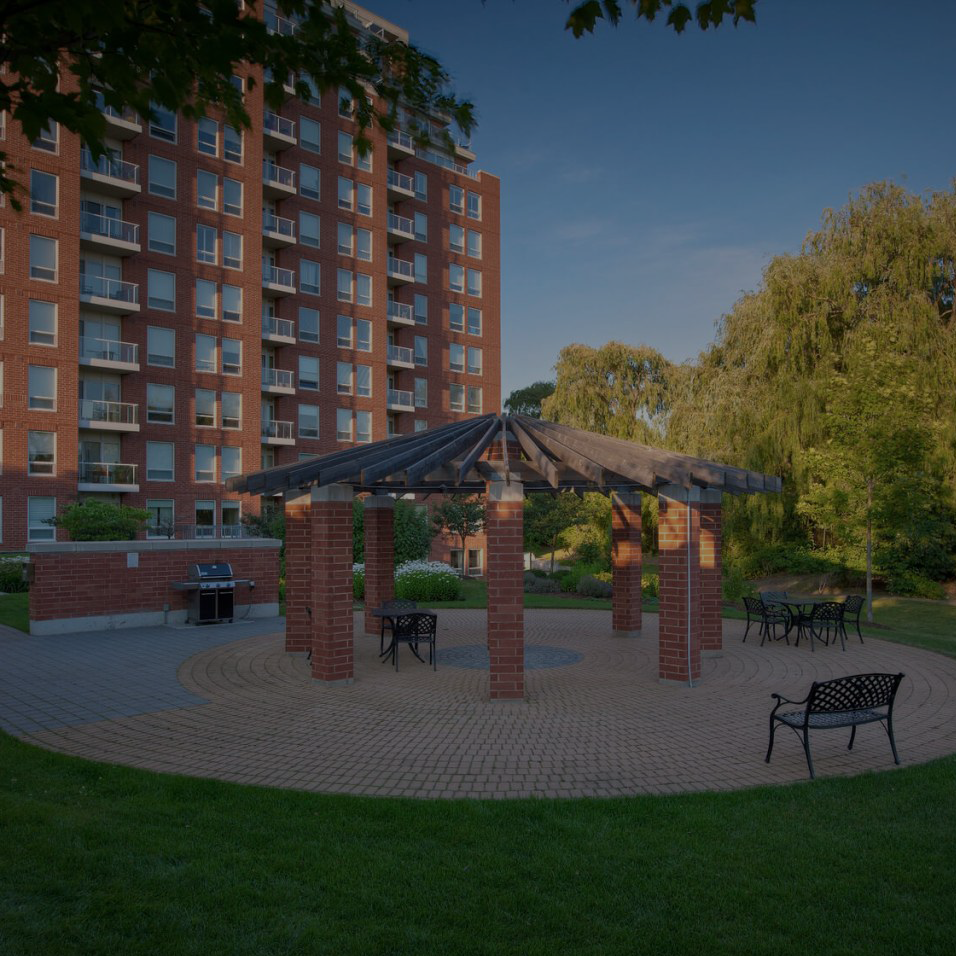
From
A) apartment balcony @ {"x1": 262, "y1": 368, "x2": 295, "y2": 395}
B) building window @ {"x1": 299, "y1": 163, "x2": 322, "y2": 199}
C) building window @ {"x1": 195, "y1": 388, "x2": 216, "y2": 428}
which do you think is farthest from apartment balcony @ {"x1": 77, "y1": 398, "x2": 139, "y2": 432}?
building window @ {"x1": 299, "y1": 163, "x2": 322, "y2": 199}

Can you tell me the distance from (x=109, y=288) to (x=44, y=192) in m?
4.19

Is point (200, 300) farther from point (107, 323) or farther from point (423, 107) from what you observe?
point (423, 107)

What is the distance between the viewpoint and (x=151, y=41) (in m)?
4.06

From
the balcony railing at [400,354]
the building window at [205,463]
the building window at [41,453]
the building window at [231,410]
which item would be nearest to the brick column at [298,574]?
the building window at [41,453]

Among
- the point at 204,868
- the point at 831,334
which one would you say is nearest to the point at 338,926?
the point at 204,868

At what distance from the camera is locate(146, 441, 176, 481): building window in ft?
109

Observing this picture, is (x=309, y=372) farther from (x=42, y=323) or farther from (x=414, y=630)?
(x=414, y=630)

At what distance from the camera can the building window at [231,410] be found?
3525 cm

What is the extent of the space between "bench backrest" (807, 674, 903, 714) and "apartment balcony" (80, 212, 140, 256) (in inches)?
1280

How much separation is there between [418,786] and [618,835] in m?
1.78

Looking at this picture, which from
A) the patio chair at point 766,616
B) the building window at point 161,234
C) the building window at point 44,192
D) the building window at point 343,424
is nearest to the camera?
the patio chair at point 766,616

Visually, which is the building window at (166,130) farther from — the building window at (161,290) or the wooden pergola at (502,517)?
the wooden pergola at (502,517)

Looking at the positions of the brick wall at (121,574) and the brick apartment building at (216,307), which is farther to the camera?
the brick apartment building at (216,307)

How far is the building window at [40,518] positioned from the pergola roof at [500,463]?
882 inches
